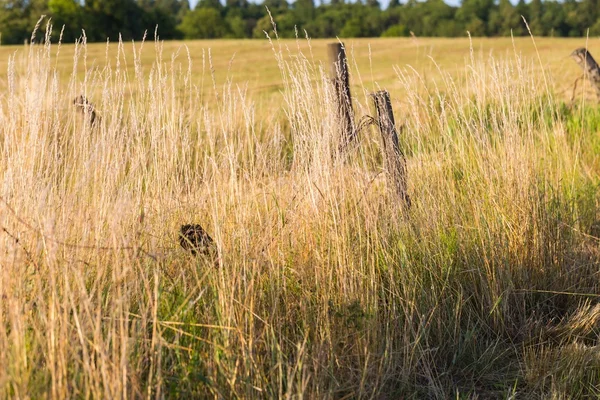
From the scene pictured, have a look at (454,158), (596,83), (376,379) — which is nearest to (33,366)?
(376,379)

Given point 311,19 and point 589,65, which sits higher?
point 311,19

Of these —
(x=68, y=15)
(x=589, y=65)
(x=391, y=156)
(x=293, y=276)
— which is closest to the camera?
(x=293, y=276)

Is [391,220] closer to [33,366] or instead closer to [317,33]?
[33,366]

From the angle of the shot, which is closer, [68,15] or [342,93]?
[342,93]

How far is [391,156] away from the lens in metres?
3.60

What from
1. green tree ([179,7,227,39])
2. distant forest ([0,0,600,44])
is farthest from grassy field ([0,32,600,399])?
green tree ([179,7,227,39])

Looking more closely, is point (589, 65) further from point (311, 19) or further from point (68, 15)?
point (311, 19)

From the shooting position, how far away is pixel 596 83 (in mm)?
7828

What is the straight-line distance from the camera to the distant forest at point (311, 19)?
165 feet

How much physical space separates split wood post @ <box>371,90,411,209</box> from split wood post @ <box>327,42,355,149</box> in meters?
0.17

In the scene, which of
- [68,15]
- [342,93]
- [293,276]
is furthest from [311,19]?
[293,276]

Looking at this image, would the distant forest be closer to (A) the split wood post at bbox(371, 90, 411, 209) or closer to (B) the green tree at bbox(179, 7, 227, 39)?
(B) the green tree at bbox(179, 7, 227, 39)

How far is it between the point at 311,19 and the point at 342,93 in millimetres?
84603

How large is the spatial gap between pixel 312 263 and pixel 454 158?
1.84 m
